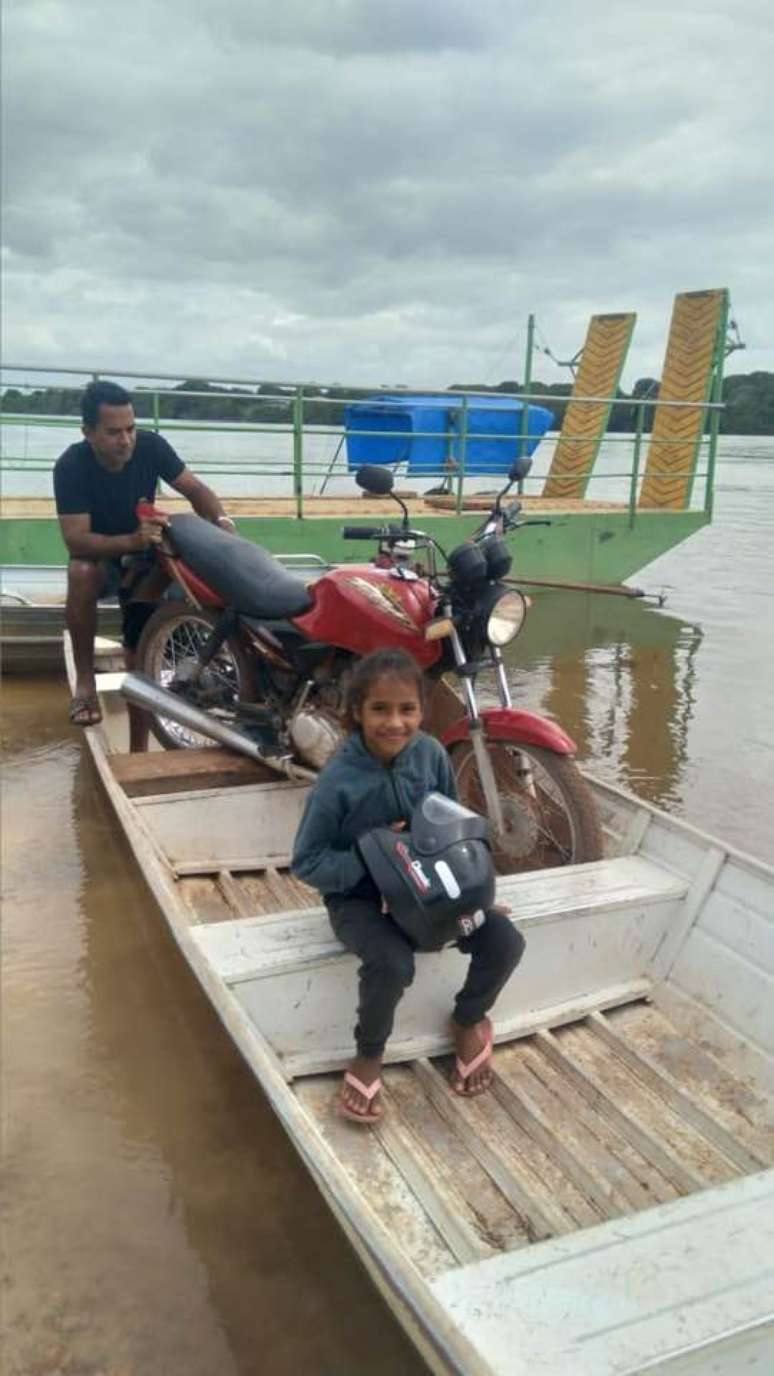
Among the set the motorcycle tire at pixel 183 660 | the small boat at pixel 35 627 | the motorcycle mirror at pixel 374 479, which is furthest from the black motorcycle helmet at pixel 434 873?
the small boat at pixel 35 627

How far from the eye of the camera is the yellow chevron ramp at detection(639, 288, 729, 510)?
10289 millimetres

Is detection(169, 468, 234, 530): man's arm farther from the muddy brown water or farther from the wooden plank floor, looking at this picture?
the wooden plank floor

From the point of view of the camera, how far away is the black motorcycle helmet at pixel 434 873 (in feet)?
7.59

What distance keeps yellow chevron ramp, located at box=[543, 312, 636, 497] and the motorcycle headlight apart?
8449mm

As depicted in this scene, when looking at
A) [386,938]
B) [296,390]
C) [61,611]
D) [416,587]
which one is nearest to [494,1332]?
[386,938]

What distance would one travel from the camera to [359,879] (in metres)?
2.44

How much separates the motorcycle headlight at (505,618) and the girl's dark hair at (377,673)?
0.73 metres

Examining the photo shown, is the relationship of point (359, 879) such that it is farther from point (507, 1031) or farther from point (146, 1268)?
point (146, 1268)

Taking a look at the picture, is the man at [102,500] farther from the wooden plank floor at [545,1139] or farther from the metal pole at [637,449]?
the metal pole at [637,449]

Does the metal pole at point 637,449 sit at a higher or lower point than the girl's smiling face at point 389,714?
higher

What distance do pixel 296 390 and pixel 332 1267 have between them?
6540 millimetres

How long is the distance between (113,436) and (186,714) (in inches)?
46.7

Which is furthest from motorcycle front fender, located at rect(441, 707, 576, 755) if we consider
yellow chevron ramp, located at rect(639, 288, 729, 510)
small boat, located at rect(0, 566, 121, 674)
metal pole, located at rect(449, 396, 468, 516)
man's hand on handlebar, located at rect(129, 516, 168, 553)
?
yellow chevron ramp, located at rect(639, 288, 729, 510)

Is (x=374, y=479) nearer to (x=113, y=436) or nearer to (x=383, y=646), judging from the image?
(x=383, y=646)
